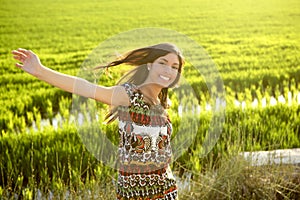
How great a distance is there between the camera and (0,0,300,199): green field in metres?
3.54

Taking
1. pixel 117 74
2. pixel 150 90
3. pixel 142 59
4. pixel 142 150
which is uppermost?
pixel 142 59

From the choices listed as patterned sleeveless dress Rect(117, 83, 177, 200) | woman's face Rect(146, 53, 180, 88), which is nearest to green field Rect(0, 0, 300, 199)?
patterned sleeveless dress Rect(117, 83, 177, 200)

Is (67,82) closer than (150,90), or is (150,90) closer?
(67,82)

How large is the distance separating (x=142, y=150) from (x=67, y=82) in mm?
348

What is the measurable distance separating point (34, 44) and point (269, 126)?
833cm

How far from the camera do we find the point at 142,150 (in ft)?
5.55

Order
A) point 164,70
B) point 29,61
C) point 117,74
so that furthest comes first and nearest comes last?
1. point 117,74
2. point 164,70
3. point 29,61

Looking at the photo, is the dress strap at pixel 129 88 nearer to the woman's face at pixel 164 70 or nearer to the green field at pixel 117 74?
the woman's face at pixel 164 70

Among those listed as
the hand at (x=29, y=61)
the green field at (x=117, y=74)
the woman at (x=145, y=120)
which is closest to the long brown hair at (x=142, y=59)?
the woman at (x=145, y=120)

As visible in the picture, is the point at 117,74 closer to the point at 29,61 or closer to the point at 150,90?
the point at 150,90

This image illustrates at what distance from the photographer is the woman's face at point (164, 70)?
169 centimetres

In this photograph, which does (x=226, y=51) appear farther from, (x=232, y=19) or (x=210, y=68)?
(x=232, y=19)

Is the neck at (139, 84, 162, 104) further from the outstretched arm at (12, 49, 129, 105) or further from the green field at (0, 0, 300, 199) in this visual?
the green field at (0, 0, 300, 199)

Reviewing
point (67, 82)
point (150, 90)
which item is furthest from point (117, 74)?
point (67, 82)
